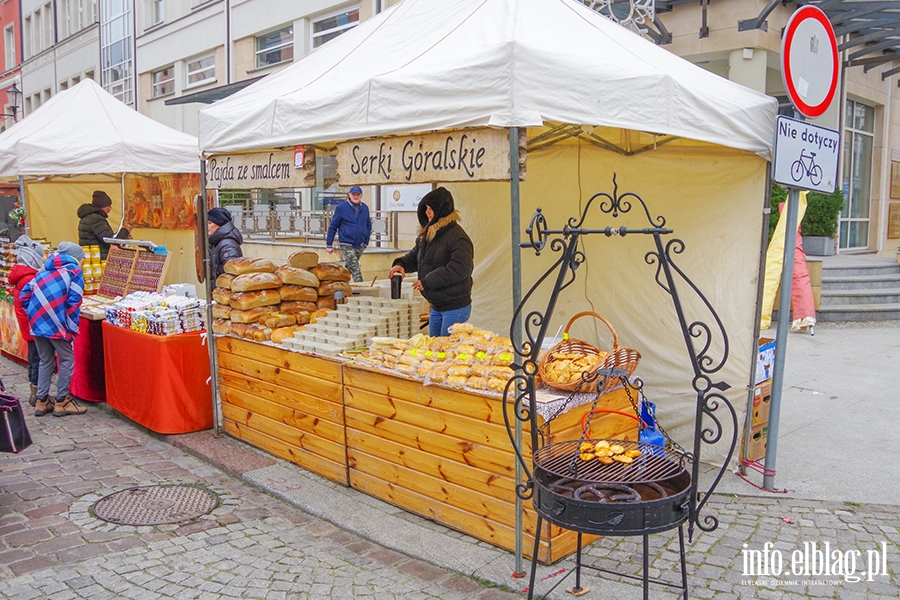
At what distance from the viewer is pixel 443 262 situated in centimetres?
581

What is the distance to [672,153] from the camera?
5531 mm

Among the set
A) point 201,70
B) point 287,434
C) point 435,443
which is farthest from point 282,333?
point 201,70

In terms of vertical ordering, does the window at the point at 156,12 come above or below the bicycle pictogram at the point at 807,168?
above

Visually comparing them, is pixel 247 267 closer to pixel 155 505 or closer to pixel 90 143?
pixel 155 505

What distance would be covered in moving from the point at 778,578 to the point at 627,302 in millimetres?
2610

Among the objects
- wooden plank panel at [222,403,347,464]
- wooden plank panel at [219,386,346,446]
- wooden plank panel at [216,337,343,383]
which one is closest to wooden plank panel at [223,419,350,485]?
wooden plank panel at [222,403,347,464]

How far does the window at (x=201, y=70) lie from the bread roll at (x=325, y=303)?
17.6 metres

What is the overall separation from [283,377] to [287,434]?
0.45m

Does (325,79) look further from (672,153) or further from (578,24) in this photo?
(672,153)

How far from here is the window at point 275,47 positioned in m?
19.0

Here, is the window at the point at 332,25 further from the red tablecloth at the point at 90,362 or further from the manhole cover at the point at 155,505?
the manhole cover at the point at 155,505

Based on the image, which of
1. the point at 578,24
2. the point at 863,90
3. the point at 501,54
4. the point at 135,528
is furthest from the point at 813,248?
the point at 135,528

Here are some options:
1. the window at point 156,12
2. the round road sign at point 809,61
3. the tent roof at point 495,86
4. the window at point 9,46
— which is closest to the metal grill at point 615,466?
the tent roof at point 495,86

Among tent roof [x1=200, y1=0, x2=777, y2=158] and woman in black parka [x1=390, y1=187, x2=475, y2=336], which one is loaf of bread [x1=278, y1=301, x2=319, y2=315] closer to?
woman in black parka [x1=390, y1=187, x2=475, y2=336]
